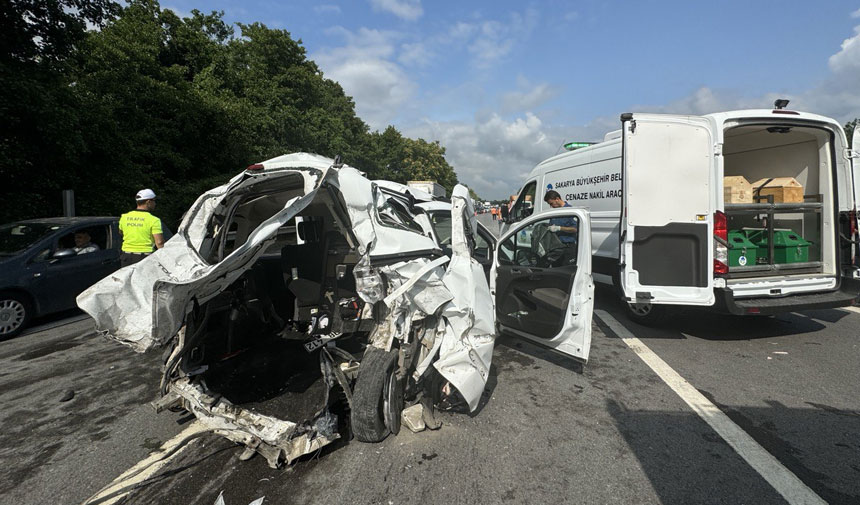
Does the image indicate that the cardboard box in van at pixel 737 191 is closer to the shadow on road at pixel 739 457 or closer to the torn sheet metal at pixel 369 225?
the shadow on road at pixel 739 457

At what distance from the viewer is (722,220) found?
4.43m

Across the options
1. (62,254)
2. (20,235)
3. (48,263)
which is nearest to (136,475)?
(62,254)

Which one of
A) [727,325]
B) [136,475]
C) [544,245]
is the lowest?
[136,475]

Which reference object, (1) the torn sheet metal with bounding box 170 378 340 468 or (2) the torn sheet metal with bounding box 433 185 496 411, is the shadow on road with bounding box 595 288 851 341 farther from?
(1) the torn sheet metal with bounding box 170 378 340 468

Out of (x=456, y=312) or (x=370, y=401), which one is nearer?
(x=370, y=401)

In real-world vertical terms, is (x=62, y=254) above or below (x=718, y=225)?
below

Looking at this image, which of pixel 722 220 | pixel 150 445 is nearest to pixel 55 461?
pixel 150 445

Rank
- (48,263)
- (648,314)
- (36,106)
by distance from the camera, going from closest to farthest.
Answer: (648,314) < (48,263) < (36,106)

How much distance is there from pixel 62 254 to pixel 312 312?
4.75 metres

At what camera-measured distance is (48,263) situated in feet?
19.7

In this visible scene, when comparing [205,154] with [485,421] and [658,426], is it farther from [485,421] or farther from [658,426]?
[658,426]

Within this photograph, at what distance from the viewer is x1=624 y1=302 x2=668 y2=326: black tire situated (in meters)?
5.39

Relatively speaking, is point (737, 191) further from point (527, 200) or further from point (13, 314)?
point (13, 314)

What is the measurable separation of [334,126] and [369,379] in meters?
22.3
